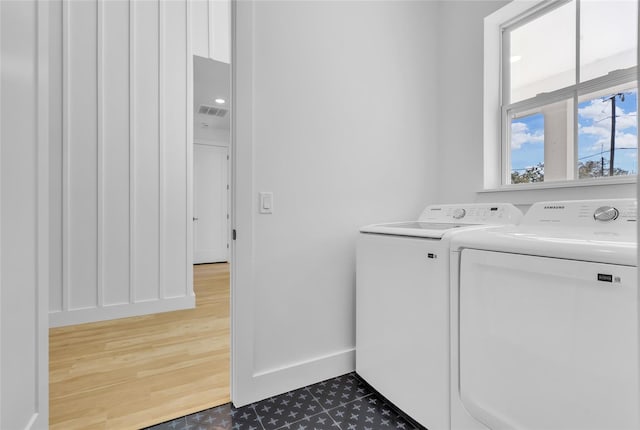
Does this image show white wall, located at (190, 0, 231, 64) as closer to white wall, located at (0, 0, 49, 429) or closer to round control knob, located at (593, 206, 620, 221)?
white wall, located at (0, 0, 49, 429)

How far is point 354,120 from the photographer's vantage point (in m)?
1.89

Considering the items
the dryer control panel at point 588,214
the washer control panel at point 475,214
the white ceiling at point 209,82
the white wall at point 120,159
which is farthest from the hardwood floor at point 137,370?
the white ceiling at point 209,82

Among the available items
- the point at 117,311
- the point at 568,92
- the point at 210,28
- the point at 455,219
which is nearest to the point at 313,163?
the point at 455,219

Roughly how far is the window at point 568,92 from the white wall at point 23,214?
92.8 inches

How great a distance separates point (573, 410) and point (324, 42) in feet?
6.35

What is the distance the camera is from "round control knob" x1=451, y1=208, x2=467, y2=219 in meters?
1.70

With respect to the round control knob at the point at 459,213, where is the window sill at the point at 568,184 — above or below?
above

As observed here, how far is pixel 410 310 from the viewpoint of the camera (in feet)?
4.52

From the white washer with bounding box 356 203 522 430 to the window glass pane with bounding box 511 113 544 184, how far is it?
0.52 m

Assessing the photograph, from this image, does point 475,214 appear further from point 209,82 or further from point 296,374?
point 209,82

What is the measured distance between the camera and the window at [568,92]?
59.8 inches

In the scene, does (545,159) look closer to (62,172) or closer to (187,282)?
(187,282)

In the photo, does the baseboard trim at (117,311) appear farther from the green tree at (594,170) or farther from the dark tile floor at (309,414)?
the green tree at (594,170)

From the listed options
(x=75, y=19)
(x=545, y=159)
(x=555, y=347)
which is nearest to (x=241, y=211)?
(x=555, y=347)
